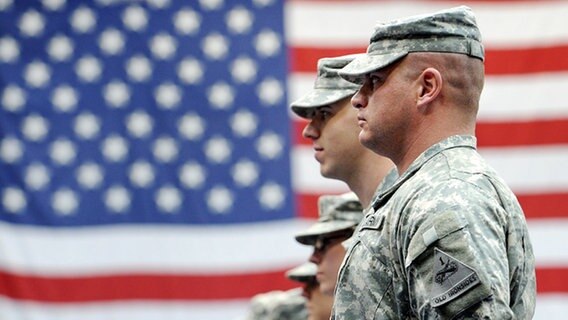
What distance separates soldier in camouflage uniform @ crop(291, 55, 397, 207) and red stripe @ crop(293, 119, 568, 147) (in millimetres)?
3942

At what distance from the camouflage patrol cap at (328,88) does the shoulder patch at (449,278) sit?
1.55 m

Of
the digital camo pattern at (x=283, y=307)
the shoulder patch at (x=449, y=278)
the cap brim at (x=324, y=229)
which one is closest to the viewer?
the shoulder patch at (x=449, y=278)

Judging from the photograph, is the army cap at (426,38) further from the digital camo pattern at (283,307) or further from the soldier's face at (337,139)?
the digital camo pattern at (283,307)

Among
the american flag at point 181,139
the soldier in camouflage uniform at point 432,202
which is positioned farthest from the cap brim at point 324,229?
the american flag at point 181,139

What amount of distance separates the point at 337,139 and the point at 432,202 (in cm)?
144

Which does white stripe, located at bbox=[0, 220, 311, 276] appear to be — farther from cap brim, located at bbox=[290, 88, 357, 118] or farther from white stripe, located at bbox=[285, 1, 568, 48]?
cap brim, located at bbox=[290, 88, 357, 118]

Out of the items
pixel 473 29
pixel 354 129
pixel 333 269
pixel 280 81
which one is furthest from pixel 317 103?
pixel 280 81

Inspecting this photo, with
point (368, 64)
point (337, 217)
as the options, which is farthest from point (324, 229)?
point (368, 64)

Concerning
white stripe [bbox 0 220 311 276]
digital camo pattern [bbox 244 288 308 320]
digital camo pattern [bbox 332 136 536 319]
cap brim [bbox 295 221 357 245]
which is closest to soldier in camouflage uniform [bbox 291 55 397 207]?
cap brim [bbox 295 221 357 245]

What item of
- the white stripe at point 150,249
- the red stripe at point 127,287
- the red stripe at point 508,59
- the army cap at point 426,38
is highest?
the army cap at point 426,38

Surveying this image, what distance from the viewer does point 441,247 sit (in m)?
2.28

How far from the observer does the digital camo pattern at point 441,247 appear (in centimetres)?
226

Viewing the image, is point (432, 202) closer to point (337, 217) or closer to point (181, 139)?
point (337, 217)

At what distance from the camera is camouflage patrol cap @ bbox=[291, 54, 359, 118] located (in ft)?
12.4
